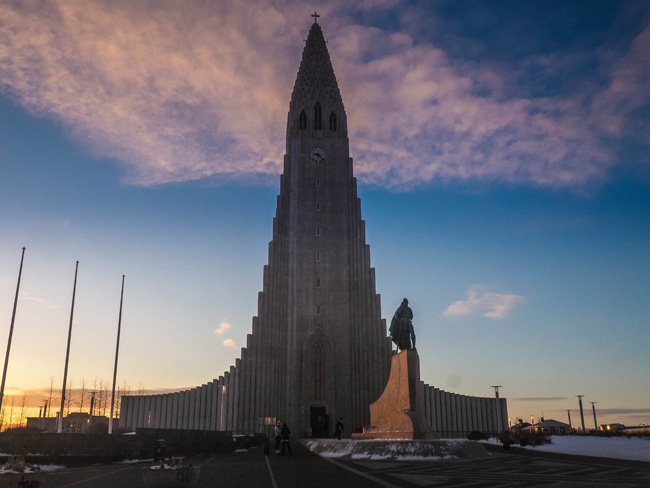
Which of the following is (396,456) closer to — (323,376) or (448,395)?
(323,376)

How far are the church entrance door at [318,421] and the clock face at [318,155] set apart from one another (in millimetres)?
23971

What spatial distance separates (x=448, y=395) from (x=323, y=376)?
12.1 meters

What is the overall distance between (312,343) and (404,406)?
26423mm

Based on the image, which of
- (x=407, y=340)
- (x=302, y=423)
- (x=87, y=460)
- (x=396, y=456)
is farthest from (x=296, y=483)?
(x=302, y=423)

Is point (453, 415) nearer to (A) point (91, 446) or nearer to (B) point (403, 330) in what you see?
(B) point (403, 330)

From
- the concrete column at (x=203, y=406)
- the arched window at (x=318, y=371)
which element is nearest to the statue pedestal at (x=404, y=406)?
the arched window at (x=318, y=371)

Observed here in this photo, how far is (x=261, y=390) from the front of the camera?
47.7 meters

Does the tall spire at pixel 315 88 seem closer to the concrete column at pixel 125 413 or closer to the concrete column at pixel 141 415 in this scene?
the concrete column at pixel 141 415

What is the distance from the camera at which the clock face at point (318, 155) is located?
54.9 metres

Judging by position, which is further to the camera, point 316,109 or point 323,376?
point 316,109

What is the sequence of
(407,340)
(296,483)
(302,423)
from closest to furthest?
(296,483), (407,340), (302,423)

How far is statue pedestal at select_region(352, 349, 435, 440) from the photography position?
2223 cm

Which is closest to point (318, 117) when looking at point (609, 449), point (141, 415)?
point (141, 415)

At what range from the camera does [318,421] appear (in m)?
47.4
